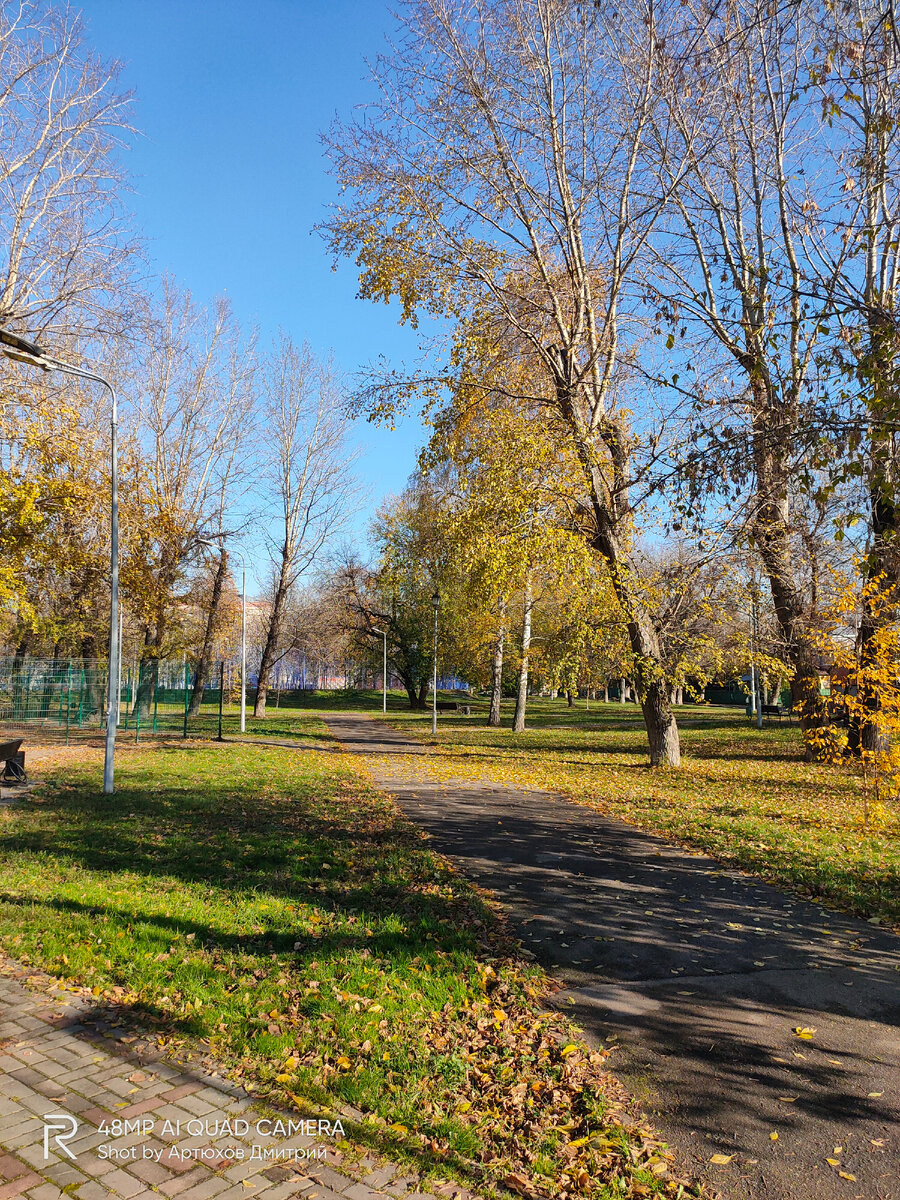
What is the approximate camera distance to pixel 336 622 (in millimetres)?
45594

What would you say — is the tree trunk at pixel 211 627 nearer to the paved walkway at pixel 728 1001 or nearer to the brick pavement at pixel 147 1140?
the paved walkway at pixel 728 1001

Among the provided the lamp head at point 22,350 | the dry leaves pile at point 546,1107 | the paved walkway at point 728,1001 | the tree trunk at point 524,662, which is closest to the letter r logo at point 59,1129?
the dry leaves pile at point 546,1107

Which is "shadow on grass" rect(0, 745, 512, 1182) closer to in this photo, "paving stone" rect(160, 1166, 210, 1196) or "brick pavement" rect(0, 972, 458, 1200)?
"brick pavement" rect(0, 972, 458, 1200)

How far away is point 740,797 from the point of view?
1247cm

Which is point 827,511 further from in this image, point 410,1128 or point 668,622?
point 410,1128

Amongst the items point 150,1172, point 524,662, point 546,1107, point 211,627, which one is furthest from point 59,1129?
point 211,627

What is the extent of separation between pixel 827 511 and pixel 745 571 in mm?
2121

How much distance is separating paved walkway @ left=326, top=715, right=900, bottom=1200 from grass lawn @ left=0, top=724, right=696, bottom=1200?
30cm

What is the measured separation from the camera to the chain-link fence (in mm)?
22750

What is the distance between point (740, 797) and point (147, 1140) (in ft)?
36.7

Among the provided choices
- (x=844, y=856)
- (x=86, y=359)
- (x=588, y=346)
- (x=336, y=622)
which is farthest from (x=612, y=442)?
(x=336, y=622)

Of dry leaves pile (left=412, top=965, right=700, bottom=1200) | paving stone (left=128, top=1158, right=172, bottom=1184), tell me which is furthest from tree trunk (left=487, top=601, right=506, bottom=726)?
paving stone (left=128, top=1158, right=172, bottom=1184)

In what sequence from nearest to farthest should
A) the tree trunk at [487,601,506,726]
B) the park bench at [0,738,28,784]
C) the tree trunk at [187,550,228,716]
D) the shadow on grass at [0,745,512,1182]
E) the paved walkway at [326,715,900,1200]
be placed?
1. the paved walkway at [326,715,900,1200]
2. the shadow on grass at [0,745,512,1182]
3. the park bench at [0,738,28,784]
4. the tree trunk at [487,601,506,726]
5. the tree trunk at [187,550,228,716]

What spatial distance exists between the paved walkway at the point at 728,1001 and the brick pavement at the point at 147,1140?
53.8 inches
